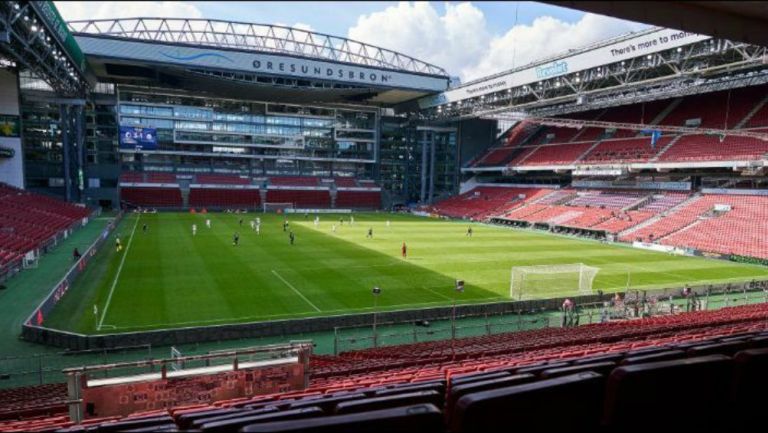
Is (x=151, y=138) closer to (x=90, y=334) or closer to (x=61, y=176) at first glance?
(x=61, y=176)

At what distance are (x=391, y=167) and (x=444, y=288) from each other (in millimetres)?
65183

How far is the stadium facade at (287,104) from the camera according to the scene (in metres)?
40.5

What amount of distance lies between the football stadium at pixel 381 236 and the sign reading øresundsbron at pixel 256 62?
0.28 meters

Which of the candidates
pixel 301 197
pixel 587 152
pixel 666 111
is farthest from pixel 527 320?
pixel 301 197

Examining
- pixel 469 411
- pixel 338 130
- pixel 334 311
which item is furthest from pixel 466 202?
pixel 469 411

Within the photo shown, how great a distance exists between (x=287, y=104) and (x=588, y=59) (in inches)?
2067

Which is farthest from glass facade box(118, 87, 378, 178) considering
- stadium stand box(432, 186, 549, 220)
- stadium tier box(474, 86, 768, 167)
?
stadium tier box(474, 86, 768, 167)

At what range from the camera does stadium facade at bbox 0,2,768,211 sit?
1596 inches

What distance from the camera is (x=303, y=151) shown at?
8369 centimetres

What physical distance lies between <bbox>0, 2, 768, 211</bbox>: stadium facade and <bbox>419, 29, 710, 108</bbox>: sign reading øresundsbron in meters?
0.14

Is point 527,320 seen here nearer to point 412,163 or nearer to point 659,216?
point 659,216

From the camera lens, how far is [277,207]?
246ft

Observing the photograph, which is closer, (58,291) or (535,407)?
(535,407)

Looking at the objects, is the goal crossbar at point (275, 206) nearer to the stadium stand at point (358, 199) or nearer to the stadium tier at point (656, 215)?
the stadium stand at point (358, 199)
